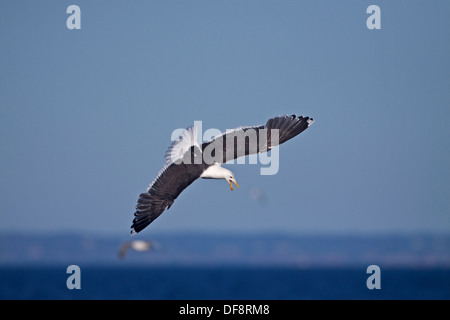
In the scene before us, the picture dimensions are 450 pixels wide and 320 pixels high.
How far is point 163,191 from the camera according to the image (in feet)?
38.3

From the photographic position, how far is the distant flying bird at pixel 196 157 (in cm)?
1170

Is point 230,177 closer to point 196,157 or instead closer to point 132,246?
point 196,157

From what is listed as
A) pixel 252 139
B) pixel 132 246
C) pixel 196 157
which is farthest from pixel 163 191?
pixel 132 246

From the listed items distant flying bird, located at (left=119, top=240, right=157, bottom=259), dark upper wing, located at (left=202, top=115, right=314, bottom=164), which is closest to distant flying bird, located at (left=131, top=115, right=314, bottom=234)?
dark upper wing, located at (left=202, top=115, right=314, bottom=164)

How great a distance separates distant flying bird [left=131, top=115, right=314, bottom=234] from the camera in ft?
38.4

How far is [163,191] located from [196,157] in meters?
Result: 0.76

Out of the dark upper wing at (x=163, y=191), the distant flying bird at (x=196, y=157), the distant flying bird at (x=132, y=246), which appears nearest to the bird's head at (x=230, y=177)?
the distant flying bird at (x=196, y=157)

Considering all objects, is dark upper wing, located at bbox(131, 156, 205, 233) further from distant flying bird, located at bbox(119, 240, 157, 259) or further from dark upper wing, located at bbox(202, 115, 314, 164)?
distant flying bird, located at bbox(119, 240, 157, 259)

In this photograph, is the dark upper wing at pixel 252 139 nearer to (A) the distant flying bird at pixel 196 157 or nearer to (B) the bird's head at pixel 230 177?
(A) the distant flying bird at pixel 196 157

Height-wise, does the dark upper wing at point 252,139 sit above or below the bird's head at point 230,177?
above

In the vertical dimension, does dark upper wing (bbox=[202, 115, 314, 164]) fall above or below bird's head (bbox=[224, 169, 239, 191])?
above

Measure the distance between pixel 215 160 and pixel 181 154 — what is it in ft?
1.76
